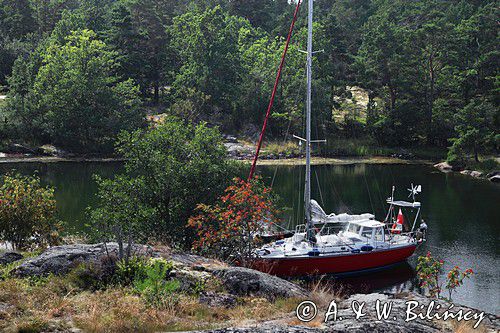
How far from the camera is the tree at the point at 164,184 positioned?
2218 centimetres

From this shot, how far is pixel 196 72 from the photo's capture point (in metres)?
75.2

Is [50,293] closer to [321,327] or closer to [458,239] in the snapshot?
[321,327]

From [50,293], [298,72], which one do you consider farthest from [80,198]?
[298,72]

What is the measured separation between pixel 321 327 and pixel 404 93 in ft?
217

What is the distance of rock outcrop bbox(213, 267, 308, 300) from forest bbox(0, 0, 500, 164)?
161ft

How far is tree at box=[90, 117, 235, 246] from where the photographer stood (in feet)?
72.8

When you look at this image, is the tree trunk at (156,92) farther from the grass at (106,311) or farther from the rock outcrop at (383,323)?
the grass at (106,311)

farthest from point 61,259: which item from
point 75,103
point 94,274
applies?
point 75,103

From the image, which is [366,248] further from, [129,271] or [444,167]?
[444,167]

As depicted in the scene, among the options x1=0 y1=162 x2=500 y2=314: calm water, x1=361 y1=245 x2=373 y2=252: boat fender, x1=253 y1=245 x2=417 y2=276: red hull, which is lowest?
x1=0 y1=162 x2=500 y2=314: calm water

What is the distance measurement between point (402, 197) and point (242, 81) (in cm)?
3886

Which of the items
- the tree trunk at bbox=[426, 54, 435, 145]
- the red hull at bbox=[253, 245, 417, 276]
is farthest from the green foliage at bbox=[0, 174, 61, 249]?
the tree trunk at bbox=[426, 54, 435, 145]

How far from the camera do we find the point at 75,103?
213ft

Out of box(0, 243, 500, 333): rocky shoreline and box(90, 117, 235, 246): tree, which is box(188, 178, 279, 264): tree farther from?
box(0, 243, 500, 333): rocky shoreline
